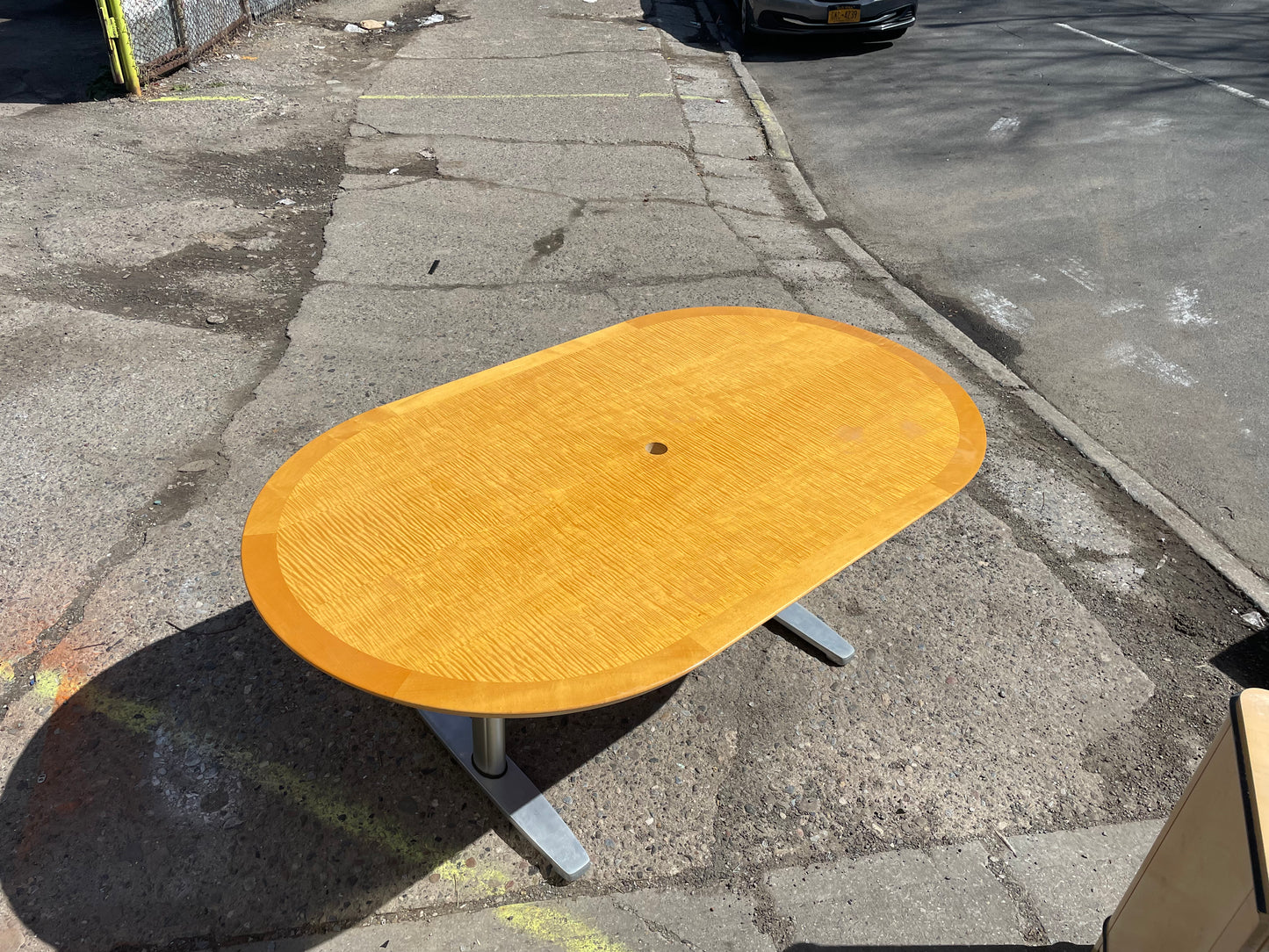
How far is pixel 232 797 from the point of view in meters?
2.54

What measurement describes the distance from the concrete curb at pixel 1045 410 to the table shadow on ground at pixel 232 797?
90.3 inches

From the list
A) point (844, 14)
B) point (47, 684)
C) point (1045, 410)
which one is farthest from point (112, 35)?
point (1045, 410)

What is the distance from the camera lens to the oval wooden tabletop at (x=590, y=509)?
1991mm

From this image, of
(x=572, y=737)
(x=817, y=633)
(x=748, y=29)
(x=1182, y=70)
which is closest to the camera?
(x=572, y=737)

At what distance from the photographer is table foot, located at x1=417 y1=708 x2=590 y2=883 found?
2402 millimetres

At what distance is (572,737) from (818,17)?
30.7 feet

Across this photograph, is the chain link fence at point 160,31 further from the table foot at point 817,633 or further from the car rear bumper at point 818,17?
the table foot at point 817,633

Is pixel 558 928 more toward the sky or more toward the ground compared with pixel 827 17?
more toward the ground

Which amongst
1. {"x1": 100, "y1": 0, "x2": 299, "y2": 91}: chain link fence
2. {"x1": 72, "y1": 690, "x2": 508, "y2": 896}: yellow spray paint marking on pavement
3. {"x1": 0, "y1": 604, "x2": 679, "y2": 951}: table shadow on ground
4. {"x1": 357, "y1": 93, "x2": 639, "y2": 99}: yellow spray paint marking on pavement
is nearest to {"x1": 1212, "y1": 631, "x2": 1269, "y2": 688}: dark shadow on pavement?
{"x1": 0, "y1": 604, "x2": 679, "y2": 951}: table shadow on ground

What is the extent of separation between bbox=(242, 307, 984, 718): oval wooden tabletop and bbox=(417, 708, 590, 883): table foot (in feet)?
1.72

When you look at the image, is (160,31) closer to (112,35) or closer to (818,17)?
(112,35)

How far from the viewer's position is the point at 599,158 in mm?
7199

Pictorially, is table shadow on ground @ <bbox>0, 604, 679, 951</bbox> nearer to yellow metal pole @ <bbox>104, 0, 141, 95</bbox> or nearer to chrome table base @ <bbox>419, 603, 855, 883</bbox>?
chrome table base @ <bbox>419, 603, 855, 883</bbox>

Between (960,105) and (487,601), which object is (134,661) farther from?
(960,105)
